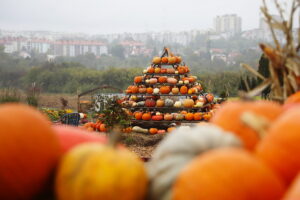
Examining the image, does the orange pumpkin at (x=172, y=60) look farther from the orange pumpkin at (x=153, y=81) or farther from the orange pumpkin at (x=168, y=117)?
the orange pumpkin at (x=168, y=117)

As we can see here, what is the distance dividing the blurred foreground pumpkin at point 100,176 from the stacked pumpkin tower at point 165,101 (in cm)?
1030

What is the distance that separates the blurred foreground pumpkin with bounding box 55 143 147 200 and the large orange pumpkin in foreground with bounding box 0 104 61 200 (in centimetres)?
6

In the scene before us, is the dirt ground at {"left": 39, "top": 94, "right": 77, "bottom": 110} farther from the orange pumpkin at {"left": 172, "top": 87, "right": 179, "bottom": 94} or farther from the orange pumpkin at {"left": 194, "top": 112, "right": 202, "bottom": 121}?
the orange pumpkin at {"left": 194, "top": 112, "right": 202, "bottom": 121}

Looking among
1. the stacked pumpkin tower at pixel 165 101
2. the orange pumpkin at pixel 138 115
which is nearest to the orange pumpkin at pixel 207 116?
the stacked pumpkin tower at pixel 165 101

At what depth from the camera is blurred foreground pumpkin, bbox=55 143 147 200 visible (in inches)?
43.9

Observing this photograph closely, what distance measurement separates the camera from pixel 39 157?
1220mm

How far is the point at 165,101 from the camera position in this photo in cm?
1223

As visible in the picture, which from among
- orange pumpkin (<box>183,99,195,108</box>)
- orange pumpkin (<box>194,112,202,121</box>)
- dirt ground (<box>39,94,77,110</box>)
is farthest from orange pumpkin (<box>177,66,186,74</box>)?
dirt ground (<box>39,94,77,110</box>)

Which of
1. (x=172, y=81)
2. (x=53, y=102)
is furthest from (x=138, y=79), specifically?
(x=53, y=102)

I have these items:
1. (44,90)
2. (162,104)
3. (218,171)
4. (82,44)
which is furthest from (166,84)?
(82,44)

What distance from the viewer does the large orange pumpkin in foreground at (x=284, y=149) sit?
3.66ft

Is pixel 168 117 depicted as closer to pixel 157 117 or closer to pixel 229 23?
pixel 157 117

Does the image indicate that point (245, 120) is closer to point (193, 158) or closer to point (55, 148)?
point (193, 158)

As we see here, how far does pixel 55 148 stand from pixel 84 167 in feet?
0.55
